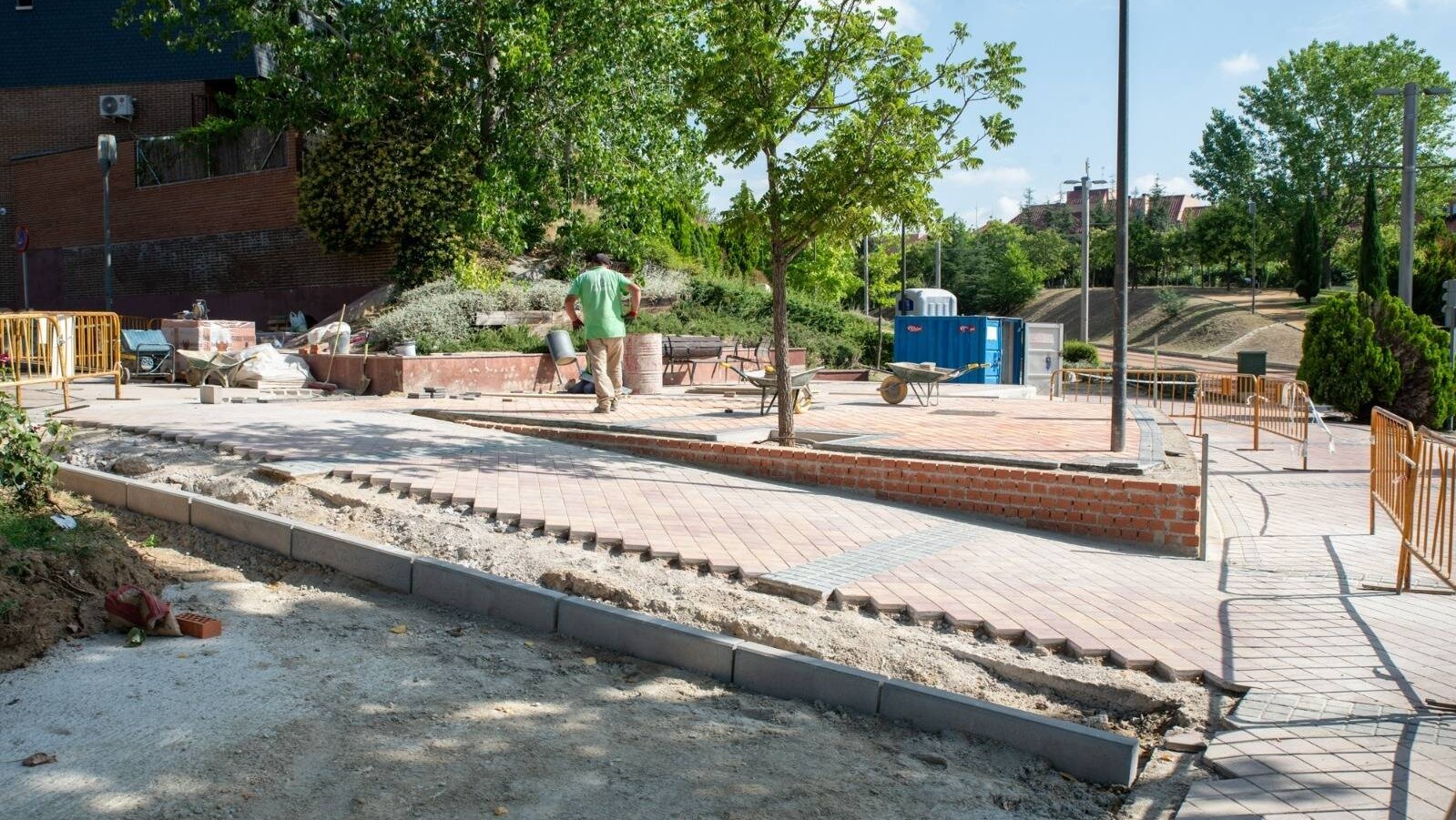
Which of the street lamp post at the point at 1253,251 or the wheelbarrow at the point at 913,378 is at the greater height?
the street lamp post at the point at 1253,251

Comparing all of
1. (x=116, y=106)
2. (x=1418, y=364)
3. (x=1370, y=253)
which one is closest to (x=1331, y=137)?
(x=1370, y=253)

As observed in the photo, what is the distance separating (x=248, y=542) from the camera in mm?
6391

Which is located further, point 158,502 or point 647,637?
point 158,502

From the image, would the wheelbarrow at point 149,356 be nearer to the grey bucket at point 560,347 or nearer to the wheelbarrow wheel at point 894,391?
the grey bucket at point 560,347

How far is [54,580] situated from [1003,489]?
19.6 feet

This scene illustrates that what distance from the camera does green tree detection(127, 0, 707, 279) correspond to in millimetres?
19297

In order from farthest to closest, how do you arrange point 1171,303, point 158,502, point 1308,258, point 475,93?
1. point 1171,303
2. point 1308,258
3. point 475,93
4. point 158,502

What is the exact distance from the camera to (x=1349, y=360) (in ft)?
66.2

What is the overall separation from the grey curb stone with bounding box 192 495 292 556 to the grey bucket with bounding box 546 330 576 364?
8.82 metres

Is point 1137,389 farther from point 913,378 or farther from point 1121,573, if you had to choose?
point 1121,573

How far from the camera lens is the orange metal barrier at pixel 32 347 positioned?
1038cm

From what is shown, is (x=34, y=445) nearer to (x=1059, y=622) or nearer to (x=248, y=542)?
(x=248, y=542)

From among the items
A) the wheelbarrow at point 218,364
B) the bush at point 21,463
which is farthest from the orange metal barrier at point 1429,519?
the wheelbarrow at point 218,364

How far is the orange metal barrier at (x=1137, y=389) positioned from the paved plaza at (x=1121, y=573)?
5.60m
